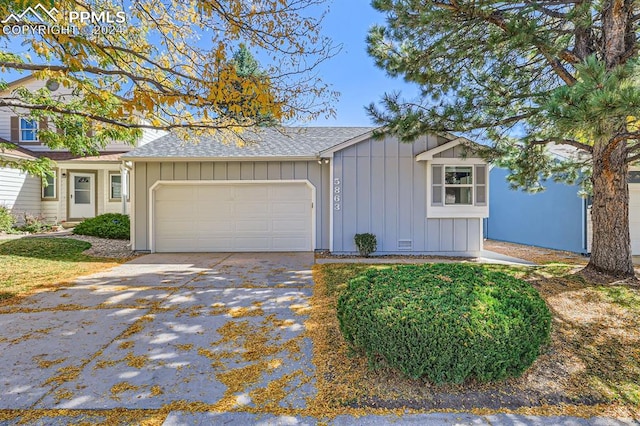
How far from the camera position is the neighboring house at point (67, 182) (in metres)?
13.0

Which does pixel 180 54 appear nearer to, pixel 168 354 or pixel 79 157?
pixel 168 354

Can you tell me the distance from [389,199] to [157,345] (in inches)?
273

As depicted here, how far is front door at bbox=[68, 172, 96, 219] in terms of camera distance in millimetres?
13688

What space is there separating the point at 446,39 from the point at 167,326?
6270mm

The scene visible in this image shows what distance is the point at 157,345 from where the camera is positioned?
3334 mm

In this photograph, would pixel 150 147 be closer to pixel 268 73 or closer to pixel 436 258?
pixel 268 73

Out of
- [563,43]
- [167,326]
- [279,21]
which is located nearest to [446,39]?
[563,43]

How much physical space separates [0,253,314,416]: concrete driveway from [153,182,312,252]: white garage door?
3.57 m

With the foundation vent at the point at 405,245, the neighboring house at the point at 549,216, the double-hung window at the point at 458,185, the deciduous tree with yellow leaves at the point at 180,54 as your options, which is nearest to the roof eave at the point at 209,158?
the deciduous tree with yellow leaves at the point at 180,54

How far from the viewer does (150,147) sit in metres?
9.73

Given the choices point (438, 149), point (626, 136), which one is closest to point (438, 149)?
point (438, 149)

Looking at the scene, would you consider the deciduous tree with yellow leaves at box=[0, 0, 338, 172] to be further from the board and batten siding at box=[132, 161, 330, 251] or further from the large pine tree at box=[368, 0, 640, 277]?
the board and batten siding at box=[132, 161, 330, 251]

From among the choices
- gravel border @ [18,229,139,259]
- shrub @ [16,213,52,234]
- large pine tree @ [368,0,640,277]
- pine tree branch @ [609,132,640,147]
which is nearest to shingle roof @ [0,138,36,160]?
shrub @ [16,213,52,234]

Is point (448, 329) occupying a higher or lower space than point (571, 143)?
lower
